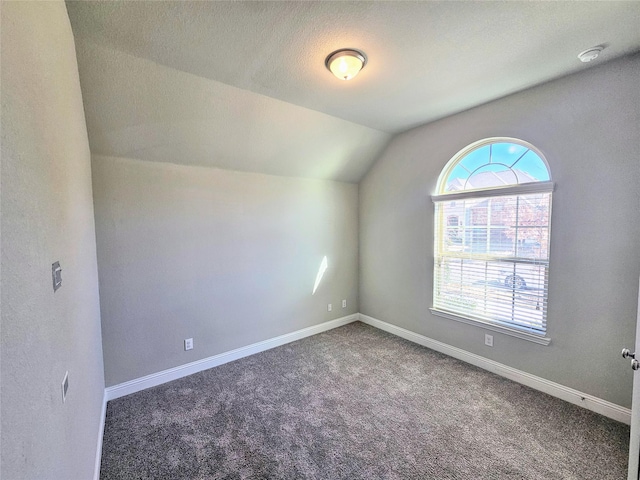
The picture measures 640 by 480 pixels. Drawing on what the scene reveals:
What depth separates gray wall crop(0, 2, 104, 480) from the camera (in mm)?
633

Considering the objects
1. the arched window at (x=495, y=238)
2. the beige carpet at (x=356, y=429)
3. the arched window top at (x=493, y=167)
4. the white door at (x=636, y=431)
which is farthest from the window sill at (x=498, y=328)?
the arched window top at (x=493, y=167)

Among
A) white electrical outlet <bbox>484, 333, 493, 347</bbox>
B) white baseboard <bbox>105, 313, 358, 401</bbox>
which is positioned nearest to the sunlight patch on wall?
white baseboard <bbox>105, 313, 358, 401</bbox>

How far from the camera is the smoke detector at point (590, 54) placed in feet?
6.14

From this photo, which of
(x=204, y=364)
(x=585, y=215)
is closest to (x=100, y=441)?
(x=204, y=364)

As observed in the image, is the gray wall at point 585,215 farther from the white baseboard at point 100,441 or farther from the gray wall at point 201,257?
the white baseboard at point 100,441

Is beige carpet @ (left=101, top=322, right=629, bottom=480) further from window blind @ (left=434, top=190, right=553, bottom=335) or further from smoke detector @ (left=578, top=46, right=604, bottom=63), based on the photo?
smoke detector @ (left=578, top=46, right=604, bottom=63)

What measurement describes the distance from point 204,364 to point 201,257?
1.16 m

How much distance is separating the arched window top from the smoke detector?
0.68 metres

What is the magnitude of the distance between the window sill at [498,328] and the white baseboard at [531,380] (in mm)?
337

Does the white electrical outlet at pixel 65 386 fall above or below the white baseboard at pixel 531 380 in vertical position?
above

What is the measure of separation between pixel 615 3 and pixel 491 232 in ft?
5.87

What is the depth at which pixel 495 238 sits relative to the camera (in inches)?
108

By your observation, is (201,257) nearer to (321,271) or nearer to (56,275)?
(321,271)

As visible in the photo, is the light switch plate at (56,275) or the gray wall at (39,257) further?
the light switch plate at (56,275)
